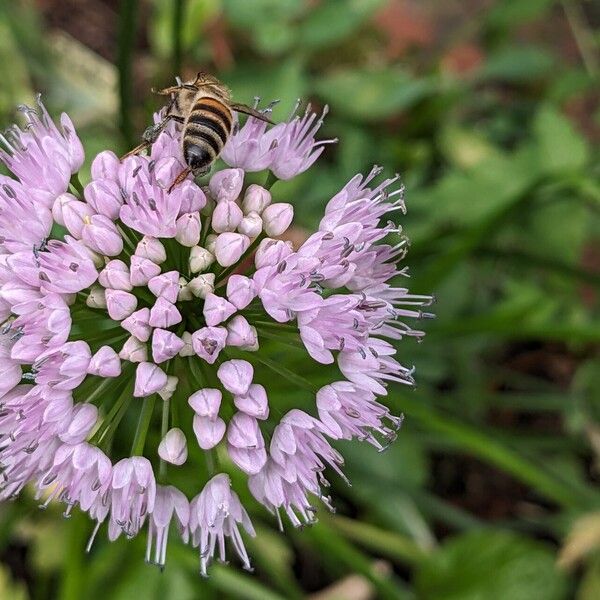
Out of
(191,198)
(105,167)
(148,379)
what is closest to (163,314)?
(148,379)

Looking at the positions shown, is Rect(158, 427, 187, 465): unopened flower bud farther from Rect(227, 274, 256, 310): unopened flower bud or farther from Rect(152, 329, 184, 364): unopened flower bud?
Rect(227, 274, 256, 310): unopened flower bud

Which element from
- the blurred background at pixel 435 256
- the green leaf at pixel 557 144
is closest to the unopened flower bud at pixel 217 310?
the blurred background at pixel 435 256

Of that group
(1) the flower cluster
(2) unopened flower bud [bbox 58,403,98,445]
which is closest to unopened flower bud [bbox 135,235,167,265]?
(1) the flower cluster

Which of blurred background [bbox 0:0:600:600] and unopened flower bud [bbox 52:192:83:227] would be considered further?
blurred background [bbox 0:0:600:600]

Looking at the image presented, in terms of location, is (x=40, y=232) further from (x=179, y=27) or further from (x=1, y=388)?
(x=179, y=27)

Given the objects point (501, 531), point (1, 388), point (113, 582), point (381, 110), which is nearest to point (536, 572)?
point (501, 531)
